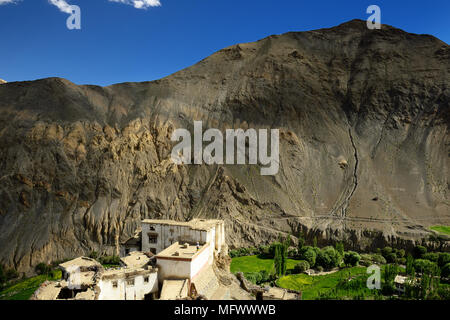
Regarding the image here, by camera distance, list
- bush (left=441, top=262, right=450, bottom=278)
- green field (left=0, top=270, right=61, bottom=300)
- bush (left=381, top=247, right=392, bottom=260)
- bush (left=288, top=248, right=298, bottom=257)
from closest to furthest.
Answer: green field (left=0, top=270, right=61, bottom=300) < bush (left=441, top=262, right=450, bottom=278) < bush (left=381, top=247, right=392, bottom=260) < bush (left=288, top=248, right=298, bottom=257)

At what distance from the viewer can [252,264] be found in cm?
4125

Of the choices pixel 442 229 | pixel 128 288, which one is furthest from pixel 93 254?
pixel 442 229

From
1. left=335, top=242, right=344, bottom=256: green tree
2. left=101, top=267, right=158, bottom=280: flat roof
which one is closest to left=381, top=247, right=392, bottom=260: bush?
left=335, top=242, right=344, bottom=256: green tree

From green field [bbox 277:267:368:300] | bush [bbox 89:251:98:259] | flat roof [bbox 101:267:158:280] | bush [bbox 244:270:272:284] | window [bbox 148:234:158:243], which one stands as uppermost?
flat roof [bbox 101:267:158:280]

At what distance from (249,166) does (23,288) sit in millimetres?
38574

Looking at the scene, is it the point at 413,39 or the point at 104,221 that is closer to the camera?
the point at 104,221

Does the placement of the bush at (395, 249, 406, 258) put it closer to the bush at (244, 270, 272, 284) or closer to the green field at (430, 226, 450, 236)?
the green field at (430, 226, 450, 236)

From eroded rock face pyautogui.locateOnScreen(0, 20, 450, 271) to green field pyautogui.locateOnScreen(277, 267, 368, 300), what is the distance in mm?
11359

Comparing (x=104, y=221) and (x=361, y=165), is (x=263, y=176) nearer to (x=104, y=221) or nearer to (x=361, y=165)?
(x=361, y=165)

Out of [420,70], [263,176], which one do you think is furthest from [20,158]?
[420,70]

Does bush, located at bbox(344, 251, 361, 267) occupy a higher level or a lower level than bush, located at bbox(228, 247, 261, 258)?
higher

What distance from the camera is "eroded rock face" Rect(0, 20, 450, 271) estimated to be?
49.4 meters
